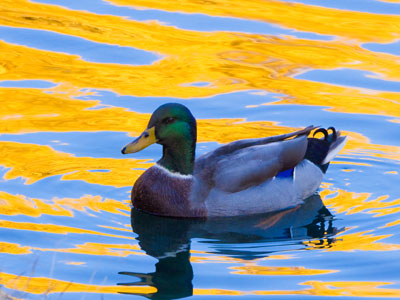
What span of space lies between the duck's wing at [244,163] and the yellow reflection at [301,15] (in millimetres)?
5118

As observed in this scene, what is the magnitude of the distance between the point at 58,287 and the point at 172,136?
89.1 inches

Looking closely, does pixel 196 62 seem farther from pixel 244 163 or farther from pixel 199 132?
pixel 244 163

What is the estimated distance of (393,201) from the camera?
9133 mm

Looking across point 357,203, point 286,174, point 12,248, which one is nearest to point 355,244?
point 357,203

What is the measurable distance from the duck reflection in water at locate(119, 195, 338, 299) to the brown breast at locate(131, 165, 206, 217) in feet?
0.21

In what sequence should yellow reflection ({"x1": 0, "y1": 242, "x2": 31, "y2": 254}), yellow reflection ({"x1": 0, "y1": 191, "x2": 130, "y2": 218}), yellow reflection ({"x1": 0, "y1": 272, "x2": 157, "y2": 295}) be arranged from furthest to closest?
yellow reflection ({"x1": 0, "y1": 191, "x2": 130, "y2": 218}) < yellow reflection ({"x1": 0, "y1": 242, "x2": 31, "y2": 254}) < yellow reflection ({"x1": 0, "y1": 272, "x2": 157, "y2": 295})

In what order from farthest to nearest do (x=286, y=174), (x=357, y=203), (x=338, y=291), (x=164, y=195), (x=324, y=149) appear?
(x=324, y=149)
(x=286, y=174)
(x=357, y=203)
(x=164, y=195)
(x=338, y=291)

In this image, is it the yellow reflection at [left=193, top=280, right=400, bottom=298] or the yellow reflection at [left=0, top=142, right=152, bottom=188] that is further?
the yellow reflection at [left=0, top=142, right=152, bottom=188]

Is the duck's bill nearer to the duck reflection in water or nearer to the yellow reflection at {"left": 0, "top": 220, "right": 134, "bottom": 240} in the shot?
the duck reflection in water

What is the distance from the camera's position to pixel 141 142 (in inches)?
343

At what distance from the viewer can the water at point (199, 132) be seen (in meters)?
7.45

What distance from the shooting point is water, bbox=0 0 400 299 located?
7445mm

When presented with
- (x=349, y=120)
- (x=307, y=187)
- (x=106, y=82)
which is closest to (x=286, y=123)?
(x=349, y=120)

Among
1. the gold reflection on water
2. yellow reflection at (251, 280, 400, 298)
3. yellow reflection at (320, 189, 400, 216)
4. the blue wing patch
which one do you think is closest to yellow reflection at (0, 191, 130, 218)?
the blue wing patch
